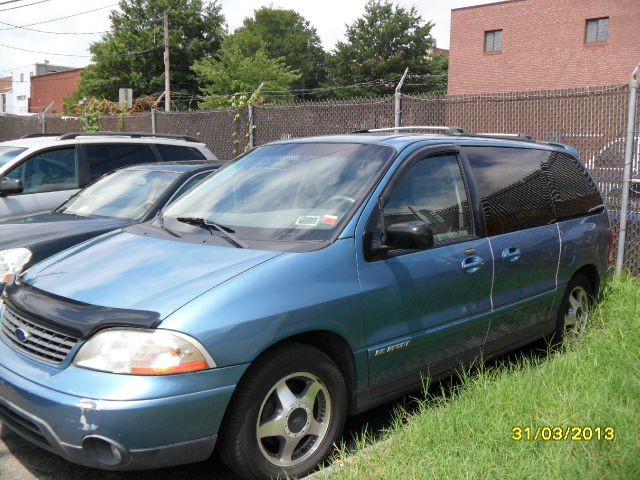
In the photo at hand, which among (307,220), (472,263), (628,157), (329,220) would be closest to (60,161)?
(307,220)

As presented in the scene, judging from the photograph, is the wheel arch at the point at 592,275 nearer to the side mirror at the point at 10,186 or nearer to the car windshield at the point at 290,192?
the car windshield at the point at 290,192

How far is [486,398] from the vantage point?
149 inches

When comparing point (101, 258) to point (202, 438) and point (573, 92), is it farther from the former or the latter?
point (573, 92)

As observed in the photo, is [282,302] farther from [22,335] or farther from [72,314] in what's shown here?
[22,335]

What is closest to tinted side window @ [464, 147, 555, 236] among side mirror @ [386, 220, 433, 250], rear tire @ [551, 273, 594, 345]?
rear tire @ [551, 273, 594, 345]

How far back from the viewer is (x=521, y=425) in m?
3.46

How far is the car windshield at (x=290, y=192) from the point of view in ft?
12.1

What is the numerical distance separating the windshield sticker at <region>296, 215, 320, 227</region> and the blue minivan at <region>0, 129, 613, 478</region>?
2cm

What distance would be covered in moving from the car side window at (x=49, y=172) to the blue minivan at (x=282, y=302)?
3.87 meters

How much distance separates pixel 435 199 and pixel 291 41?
237 feet

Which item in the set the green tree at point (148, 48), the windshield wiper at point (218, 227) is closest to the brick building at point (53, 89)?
the green tree at point (148, 48)

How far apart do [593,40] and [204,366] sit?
3410 centimetres

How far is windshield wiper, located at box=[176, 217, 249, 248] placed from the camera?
3.55 m
